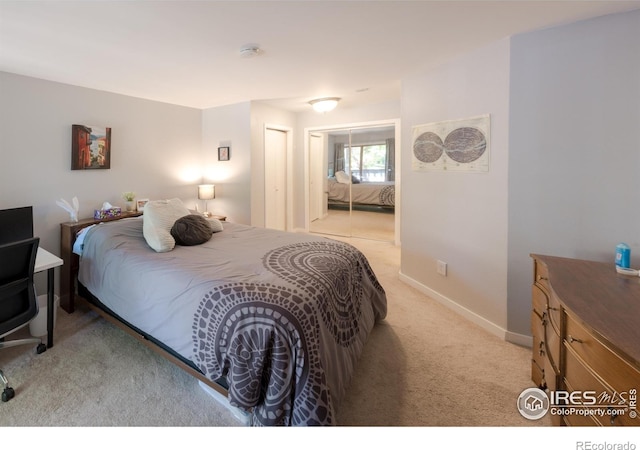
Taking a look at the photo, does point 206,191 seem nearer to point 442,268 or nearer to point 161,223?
point 161,223

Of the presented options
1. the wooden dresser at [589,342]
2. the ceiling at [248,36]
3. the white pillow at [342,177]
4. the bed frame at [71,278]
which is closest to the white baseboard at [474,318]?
the wooden dresser at [589,342]

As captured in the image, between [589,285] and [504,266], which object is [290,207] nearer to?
[504,266]

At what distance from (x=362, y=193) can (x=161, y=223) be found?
3.55 meters

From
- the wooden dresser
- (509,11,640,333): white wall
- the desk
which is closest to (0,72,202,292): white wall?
the desk

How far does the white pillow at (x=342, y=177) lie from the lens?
546 cm

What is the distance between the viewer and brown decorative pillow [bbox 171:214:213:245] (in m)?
Result: 2.53

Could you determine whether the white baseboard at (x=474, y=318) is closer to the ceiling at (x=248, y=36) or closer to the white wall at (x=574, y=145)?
the white wall at (x=574, y=145)

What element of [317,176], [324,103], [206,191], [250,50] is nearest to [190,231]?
[250,50]

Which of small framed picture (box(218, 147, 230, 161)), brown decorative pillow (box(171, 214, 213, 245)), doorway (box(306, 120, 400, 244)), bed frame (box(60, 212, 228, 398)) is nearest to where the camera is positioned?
brown decorative pillow (box(171, 214, 213, 245))

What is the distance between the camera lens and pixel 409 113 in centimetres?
323

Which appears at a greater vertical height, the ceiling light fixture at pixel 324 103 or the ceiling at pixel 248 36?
the ceiling light fixture at pixel 324 103

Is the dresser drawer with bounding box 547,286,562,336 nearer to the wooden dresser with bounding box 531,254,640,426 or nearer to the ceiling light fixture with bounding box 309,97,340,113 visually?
the wooden dresser with bounding box 531,254,640,426

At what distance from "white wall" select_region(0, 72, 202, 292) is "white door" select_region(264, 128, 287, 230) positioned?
128cm

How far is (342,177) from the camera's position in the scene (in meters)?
5.52
